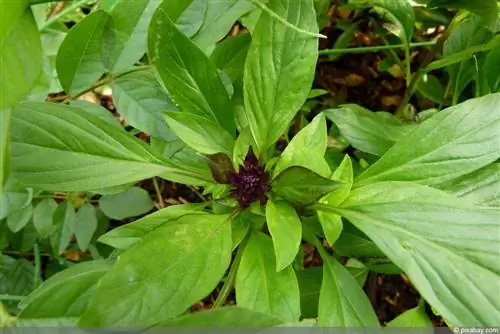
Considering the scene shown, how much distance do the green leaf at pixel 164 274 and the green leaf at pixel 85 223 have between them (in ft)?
1.03

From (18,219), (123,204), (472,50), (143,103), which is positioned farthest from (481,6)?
(18,219)

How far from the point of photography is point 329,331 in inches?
26.2

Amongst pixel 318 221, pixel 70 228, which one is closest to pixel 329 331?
pixel 318 221

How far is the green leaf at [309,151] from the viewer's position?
2.19 ft

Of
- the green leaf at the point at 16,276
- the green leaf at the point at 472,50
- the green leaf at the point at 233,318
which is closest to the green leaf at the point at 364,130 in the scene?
the green leaf at the point at 472,50

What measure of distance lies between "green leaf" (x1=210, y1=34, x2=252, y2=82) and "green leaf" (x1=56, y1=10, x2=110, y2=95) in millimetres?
150

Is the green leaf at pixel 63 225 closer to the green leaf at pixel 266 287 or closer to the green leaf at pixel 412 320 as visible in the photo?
the green leaf at pixel 266 287

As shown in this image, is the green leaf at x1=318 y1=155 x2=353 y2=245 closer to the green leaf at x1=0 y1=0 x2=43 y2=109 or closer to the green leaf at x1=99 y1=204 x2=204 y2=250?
the green leaf at x1=99 y1=204 x2=204 y2=250

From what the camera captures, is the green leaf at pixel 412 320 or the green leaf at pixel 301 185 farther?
the green leaf at pixel 412 320

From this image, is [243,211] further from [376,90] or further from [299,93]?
[376,90]

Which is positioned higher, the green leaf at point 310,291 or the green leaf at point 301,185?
the green leaf at point 301,185

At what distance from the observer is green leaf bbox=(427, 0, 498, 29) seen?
803 mm

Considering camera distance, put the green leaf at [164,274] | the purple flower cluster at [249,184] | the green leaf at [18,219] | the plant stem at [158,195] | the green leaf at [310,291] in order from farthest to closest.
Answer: the plant stem at [158,195] → the green leaf at [18,219] → the green leaf at [310,291] → the purple flower cluster at [249,184] → the green leaf at [164,274]

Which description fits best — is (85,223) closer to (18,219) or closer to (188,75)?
(18,219)
